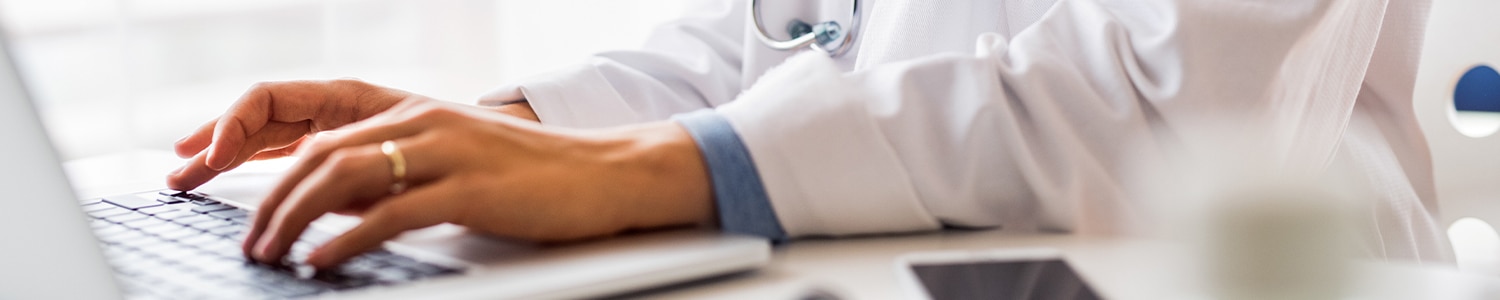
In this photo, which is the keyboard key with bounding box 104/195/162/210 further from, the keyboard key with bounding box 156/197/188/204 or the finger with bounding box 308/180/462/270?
the finger with bounding box 308/180/462/270

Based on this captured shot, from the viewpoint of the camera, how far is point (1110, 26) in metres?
0.61

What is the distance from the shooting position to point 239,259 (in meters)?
0.49

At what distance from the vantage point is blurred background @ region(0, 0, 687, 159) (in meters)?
1.88

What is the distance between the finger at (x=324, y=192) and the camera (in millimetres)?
469

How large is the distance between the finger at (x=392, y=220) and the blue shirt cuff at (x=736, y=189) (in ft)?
0.37

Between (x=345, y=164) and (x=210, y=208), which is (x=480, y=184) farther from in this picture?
(x=210, y=208)

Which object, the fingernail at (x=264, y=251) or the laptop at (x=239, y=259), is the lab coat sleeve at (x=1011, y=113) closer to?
the laptop at (x=239, y=259)

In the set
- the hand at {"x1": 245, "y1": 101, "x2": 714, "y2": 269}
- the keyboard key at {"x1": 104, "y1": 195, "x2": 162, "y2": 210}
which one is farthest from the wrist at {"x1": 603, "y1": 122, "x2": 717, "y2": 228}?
the keyboard key at {"x1": 104, "y1": 195, "x2": 162, "y2": 210}

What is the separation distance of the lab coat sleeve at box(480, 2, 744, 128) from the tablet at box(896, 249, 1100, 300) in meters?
0.40

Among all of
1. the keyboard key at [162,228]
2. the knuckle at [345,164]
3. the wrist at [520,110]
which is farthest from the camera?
the wrist at [520,110]

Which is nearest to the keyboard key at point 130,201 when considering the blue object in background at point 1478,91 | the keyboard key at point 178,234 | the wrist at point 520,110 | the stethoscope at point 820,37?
the keyboard key at point 178,234

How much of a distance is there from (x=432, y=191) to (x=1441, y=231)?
73cm

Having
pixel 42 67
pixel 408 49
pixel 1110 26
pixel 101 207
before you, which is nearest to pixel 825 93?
pixel 1110 26

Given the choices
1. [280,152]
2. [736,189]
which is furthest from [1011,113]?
[280,152]
